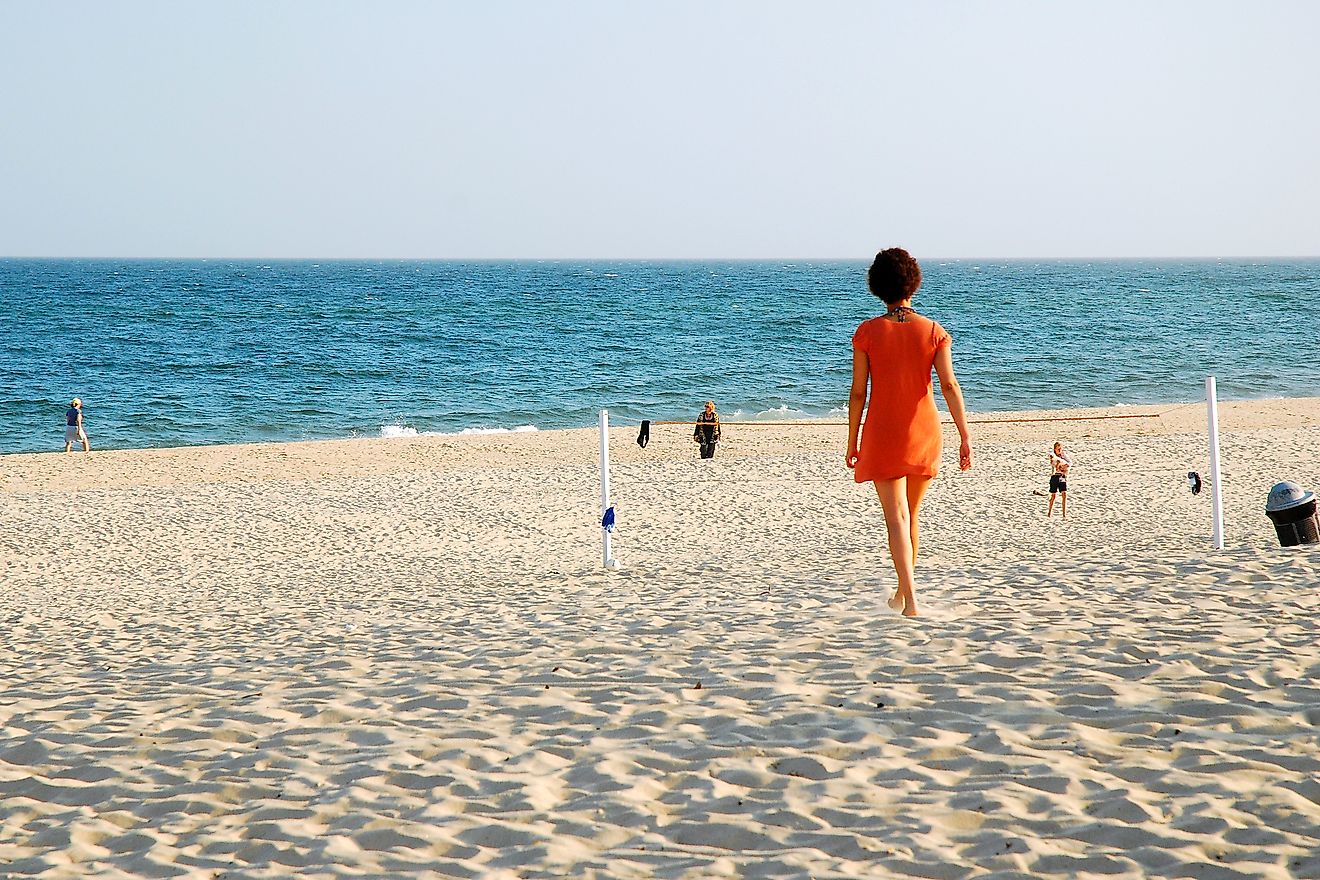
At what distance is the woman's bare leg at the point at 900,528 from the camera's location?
17.5 ft

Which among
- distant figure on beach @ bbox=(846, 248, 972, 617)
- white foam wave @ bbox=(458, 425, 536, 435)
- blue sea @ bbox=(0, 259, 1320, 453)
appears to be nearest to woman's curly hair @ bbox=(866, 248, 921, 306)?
distant figure on beach @ bbox=(846, 248, 972, 617)

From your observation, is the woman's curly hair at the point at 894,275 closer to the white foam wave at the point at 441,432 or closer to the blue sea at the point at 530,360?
the white foam wave at the point at 441,432

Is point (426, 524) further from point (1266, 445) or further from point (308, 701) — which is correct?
point (1266, 445)

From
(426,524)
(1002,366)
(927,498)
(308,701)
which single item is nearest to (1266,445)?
(927,498)

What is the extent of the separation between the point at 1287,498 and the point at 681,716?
18.0 ft

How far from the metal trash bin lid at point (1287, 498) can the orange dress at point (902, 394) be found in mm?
3783

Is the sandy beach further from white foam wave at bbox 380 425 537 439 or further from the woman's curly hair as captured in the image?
white foam wave at bbox 380 425 537 439

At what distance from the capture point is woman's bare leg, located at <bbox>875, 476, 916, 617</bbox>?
5344 millimetres

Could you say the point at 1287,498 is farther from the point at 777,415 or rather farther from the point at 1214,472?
the point at 777,415

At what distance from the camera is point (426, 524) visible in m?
12.5

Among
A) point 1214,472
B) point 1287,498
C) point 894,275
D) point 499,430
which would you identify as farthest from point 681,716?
point 499,430

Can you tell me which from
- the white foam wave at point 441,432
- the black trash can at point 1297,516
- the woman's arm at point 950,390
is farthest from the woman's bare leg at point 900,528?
the white foam wave at point 441,432

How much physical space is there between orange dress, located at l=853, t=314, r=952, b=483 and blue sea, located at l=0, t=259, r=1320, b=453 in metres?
20.7

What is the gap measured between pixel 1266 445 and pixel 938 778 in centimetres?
1542
